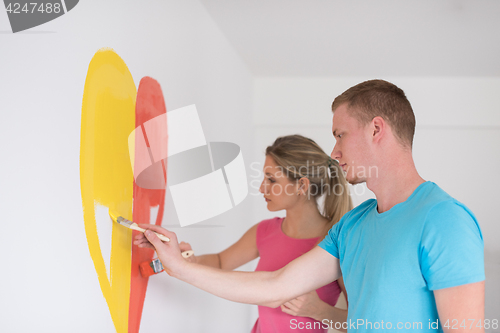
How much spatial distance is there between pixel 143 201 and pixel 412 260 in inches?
30.3

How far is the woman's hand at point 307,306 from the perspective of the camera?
1390 mm

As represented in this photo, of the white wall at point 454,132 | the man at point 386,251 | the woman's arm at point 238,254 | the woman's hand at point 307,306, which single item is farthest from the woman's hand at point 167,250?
the white wall at point 454,132

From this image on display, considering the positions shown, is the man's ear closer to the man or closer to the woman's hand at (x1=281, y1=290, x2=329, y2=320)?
the man

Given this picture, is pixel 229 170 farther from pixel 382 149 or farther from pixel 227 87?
pixel 382 149

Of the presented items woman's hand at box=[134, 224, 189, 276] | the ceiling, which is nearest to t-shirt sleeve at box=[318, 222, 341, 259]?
woman's hand at box=[134, 224, 189, 276]

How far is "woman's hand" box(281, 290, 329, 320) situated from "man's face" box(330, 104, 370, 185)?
1.76ft

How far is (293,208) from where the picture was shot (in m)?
1.65

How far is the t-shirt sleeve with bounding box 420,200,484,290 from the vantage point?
2.57 ft

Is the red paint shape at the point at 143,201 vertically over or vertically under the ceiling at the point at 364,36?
under

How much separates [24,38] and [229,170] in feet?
5.45

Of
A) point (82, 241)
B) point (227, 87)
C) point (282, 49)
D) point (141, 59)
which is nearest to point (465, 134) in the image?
point (282, 49)

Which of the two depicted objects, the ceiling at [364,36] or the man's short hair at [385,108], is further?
the ceiling at [364,36]

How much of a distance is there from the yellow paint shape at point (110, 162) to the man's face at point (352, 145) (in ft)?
1.94

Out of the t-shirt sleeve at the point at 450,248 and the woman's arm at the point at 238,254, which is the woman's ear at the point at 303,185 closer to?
the woman's arm at the point at 238,254
